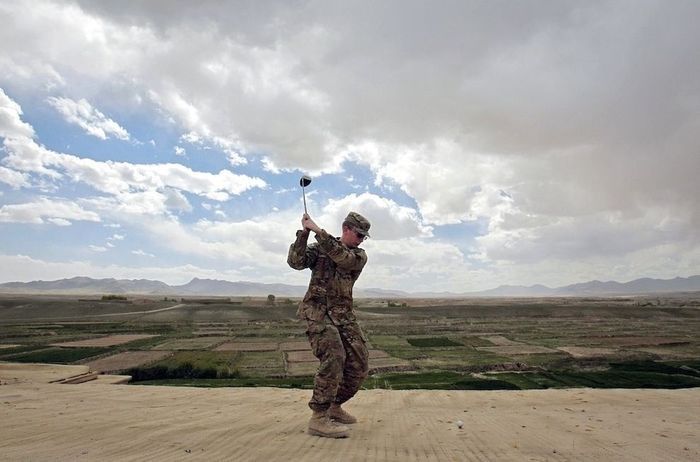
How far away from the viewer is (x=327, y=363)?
5.75 m

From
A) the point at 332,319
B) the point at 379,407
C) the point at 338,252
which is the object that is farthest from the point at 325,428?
the point at 379,407

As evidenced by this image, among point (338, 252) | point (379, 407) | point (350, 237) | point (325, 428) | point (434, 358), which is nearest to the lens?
point (325, 428)

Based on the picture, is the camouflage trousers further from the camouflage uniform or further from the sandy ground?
the sandy ground

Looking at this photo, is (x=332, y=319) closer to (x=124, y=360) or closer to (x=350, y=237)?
(x=350, y=237)

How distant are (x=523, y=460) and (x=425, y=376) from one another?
35.7 feet

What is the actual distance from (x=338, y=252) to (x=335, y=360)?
1.38 meters

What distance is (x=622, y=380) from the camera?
14.1 metres

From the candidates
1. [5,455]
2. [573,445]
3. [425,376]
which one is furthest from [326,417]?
[425,376]

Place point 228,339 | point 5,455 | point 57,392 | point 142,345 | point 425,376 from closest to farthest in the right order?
point 5,455
point 57,392
point 425,376
point 142,345
point 228,339

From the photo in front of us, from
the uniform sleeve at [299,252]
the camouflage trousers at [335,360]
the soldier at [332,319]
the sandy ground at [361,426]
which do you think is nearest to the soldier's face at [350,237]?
the soldier at [332,319]

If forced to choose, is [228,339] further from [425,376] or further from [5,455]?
[5,455]

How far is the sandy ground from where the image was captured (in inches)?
196

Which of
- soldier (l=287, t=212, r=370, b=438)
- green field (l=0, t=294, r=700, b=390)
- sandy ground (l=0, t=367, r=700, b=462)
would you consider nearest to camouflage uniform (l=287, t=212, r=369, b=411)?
soldier (l=287, t=212, r=370, b=438)

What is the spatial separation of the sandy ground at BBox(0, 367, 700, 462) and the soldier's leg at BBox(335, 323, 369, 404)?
60cm
